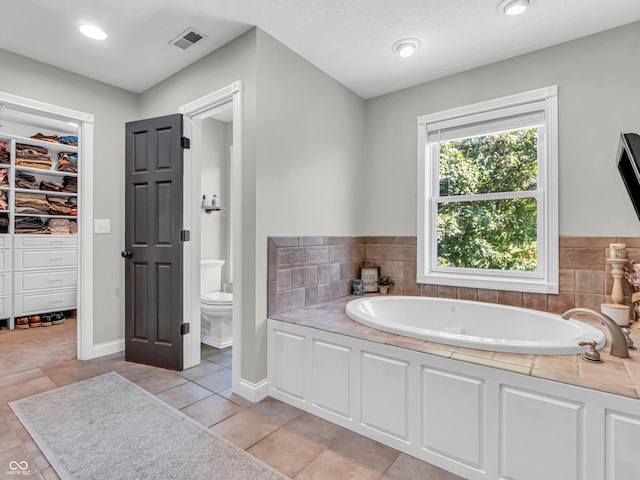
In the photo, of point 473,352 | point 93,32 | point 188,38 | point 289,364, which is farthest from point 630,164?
point 93,32

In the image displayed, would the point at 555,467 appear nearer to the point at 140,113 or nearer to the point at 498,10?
the point at 498,10

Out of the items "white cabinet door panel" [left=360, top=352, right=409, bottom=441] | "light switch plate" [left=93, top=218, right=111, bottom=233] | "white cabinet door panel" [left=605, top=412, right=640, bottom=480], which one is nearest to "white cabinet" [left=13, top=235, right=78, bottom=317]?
"light switch plate" [left=93, top=218, right=111, bottom=233]

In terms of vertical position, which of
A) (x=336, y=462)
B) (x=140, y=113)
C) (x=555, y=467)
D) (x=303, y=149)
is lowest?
(x=336, y=462)

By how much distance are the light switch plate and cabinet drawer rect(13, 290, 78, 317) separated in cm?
206

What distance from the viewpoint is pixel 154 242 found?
2721mm

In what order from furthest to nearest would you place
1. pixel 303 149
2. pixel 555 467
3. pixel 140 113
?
1. pixel 140 113
2. pixel 303 149
3. pixel 555 467

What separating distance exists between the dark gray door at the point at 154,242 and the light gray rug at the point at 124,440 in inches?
21.1

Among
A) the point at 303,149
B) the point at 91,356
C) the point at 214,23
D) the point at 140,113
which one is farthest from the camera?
the point at 140,113

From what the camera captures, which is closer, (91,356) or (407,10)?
(407,10)

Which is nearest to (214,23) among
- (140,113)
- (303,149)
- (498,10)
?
(303,149)

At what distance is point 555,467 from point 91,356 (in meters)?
3.28

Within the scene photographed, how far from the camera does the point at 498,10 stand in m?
1.97

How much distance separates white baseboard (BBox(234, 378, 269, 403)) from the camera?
217cm

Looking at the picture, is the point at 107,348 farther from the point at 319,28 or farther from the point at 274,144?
the point at 319,28
